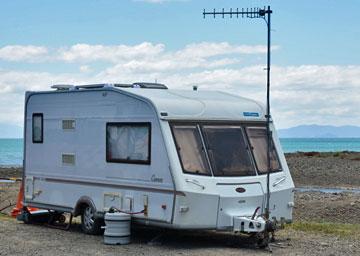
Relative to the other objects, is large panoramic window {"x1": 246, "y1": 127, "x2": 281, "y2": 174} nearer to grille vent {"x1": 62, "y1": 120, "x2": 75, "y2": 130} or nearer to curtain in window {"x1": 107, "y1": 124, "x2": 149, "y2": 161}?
curtain in window {"x1": 107, "y1": 124, "x2": 149, "y2": 161}

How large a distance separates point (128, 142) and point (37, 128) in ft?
10.3

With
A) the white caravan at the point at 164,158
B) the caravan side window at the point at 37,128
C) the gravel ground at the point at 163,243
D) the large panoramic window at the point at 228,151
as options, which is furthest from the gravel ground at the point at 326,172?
the large panoramic window at the point at 228,151

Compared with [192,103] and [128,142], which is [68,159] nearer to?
[128,142]

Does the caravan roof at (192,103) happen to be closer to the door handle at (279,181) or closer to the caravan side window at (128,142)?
the caravan side window at (128,142)

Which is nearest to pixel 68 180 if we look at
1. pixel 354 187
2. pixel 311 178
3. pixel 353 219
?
pixel 353 219

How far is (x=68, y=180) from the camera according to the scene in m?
14.6

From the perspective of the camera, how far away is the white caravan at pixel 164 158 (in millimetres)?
12219

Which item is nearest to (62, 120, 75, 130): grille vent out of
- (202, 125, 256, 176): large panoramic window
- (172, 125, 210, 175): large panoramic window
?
(172, 125, 210, 175): large panoramic window

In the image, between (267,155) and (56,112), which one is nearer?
(267,155)

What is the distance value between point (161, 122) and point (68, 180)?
3076mm

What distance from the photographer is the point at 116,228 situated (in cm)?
1271

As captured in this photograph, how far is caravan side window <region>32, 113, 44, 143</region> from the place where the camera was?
50.6 ft

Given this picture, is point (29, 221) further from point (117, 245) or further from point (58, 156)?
point (117, 245)

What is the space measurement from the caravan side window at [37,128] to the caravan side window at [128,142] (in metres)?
2.36
